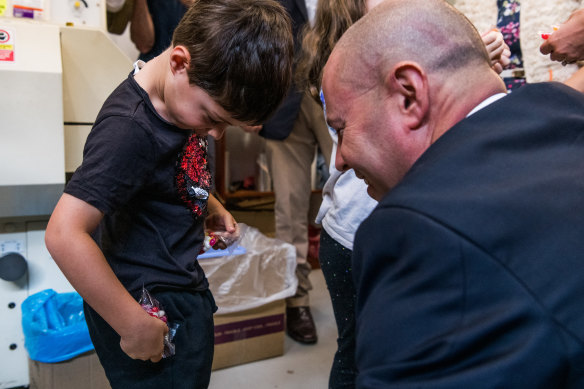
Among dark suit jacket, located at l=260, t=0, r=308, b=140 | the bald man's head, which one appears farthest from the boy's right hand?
dark suit jacket, located at l=260, t=0, r=308, b=140

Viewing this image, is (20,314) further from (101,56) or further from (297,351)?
(297,351)

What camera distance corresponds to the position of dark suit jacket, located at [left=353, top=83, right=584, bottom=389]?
38 cm

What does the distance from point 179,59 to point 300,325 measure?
148cm

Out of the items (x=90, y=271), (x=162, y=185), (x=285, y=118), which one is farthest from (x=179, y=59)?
(x=285, y=118)

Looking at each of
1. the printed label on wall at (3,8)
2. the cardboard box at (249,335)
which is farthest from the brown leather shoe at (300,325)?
the printed label on wall at (3,8)

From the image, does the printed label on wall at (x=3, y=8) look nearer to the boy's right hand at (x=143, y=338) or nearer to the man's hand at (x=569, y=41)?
the boy's right hand at (x=143, y=338)

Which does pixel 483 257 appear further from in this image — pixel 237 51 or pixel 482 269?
pixel 237 51

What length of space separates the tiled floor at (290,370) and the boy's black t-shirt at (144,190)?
915 mm

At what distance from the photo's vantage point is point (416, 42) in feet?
1.79

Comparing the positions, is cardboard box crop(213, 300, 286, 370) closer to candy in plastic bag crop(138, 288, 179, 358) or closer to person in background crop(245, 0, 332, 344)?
person in background crop(245, 0, 332, 344)

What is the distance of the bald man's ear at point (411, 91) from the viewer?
0.51 meters

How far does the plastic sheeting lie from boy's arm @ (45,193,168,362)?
88 cm

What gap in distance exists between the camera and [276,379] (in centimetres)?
168

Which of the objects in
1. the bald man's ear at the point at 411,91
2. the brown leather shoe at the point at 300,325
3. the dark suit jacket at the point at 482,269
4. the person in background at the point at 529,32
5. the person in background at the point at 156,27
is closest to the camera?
the dark suit jacket at the point at 482,269
